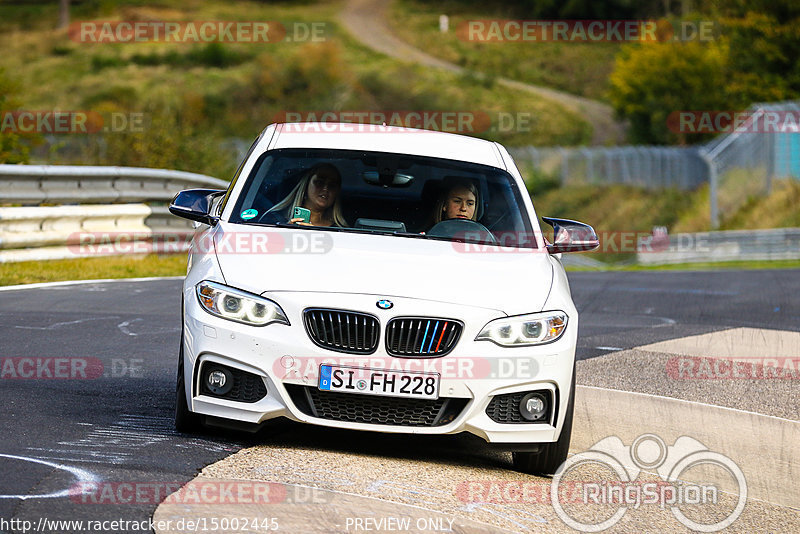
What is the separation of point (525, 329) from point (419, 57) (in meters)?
93.9

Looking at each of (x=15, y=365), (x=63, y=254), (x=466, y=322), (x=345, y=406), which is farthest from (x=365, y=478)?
(x=63, y=254)

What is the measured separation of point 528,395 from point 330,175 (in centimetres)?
202

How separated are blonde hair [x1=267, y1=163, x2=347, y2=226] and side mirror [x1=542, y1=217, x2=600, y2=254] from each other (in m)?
1.22

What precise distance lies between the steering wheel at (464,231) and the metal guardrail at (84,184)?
310 inches

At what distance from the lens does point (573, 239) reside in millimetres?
7266

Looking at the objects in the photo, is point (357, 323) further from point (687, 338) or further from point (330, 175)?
point (687, 338)

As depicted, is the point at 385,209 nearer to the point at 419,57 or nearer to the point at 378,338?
the point at 378,338

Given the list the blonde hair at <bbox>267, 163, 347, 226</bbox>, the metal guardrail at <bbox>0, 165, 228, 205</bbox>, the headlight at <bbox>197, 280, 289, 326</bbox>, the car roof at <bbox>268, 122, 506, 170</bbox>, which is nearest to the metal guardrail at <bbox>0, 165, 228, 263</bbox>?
the metal guardrail at <bbox>0, 165, 228, 205</bbox>

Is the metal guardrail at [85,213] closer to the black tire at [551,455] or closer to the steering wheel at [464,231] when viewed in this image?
the steering wheel at [464,231]

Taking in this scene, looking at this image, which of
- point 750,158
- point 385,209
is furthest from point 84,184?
point 750,158

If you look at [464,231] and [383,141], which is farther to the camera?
[383,141]

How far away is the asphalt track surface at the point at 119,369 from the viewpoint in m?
5.30

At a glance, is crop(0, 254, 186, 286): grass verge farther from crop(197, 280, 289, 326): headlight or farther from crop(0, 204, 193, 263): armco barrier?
crop(197, 280, 289, 326): headlight

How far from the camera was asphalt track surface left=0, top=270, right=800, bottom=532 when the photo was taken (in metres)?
5.30
